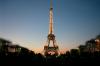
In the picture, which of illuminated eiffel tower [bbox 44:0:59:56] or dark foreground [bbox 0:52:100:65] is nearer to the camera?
dark foreground [bbox 0:52:100:65]

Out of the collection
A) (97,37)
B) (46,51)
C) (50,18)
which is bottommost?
(46,51)

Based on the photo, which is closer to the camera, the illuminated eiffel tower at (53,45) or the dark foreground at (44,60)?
the dark foreground at (44,60)

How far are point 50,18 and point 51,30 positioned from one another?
7.30 meters

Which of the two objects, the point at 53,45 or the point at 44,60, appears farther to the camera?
the point at 53,45

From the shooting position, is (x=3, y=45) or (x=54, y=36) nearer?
(x=3, y=45)

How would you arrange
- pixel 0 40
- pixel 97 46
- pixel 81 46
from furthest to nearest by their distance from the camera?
pixel 81 46
pixel 97 46
pixel 0 40

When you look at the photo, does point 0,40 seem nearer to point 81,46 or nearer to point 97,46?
point 97,46

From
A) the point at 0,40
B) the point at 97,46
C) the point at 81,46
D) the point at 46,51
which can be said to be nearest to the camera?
the point at 0,40

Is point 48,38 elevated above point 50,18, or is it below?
below

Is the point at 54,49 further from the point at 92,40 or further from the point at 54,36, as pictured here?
the point at 92,40

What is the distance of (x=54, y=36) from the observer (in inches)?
Answer: 4646

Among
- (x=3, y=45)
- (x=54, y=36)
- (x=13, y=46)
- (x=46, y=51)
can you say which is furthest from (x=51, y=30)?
(x=3, y=45)

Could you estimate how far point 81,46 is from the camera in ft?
465

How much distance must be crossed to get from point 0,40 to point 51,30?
35.4 metres
